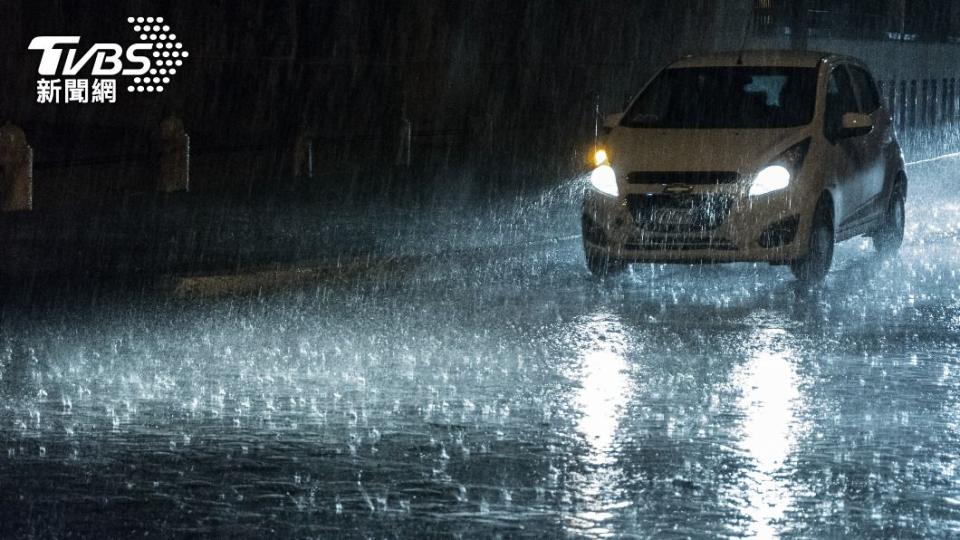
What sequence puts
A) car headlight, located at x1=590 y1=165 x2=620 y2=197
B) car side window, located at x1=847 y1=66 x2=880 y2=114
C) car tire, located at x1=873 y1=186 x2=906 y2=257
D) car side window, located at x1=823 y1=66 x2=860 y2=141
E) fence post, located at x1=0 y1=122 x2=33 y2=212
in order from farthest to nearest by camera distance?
1. fence post, located at x1=0 y1=122 x2=33 y2=212
2. car tire, located at x1=873 y1=186 x2=906 y2=257
3. car side window, located at x1=847 y1=66 x2=880 y2=114
4. car side window, located at x1=823 y1=66 x2=860 y2=141
5. car headlight, located at x1=590 y1=165 x2=620 y2=197

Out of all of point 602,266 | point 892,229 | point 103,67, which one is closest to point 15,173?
point 602,266

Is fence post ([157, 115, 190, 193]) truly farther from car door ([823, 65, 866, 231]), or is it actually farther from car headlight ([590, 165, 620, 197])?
car door ([823, 65, 866, 231])

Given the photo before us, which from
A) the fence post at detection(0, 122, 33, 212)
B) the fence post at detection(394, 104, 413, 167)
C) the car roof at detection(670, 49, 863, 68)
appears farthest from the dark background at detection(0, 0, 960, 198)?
the car roof at detection(670, 49, 863, 68)

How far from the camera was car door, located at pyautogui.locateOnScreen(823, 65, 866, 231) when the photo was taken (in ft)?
45.3

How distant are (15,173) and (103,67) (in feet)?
57.4

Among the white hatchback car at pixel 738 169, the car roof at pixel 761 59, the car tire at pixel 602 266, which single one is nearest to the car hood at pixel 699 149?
the white hatchback car at pixel 738 169

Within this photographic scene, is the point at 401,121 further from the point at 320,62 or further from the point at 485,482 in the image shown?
the point at 485,482

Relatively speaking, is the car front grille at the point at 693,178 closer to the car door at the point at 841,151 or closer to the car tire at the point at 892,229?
the car door at the point at 841,151

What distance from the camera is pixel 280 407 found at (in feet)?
28.1

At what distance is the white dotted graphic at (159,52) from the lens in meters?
36.3

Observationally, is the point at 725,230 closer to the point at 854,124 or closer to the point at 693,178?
the point at 693,178

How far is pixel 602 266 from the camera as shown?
13820mm

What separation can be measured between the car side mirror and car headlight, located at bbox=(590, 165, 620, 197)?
1.90 m

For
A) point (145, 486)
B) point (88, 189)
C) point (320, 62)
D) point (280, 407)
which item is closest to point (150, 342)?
point (280, 407)
